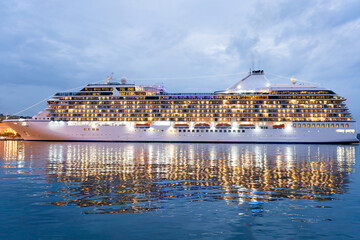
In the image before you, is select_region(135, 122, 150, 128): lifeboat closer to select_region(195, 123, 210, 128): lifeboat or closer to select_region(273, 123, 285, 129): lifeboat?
select_region(195, 123, 210, 128): lifeboat

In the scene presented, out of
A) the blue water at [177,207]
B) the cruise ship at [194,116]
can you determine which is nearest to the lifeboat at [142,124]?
the cruise ship at [194,116]

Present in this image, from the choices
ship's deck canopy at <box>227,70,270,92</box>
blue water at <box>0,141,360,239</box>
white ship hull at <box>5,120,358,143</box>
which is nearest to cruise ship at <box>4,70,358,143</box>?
white ship hull at <box>5,120,358,143</box>

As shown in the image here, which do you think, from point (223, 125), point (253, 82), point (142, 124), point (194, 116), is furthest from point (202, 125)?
point (253, 82)

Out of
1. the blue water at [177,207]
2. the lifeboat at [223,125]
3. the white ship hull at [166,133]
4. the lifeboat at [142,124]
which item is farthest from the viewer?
the lifeboat at [142,124]

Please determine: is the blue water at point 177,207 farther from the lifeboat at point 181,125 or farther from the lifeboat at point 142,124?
the lifeboat at point 142,124

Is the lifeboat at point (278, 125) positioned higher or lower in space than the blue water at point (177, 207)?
higher

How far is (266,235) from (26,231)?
7638mm

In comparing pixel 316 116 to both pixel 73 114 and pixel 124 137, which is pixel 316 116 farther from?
pixel 73 114

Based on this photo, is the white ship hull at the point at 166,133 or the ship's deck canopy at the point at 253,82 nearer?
the white ship hull at the point at 166,133

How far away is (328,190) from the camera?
16.5m

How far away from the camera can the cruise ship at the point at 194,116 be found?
258ft

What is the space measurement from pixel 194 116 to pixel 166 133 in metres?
9.40

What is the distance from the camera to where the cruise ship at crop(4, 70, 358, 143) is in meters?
78.5

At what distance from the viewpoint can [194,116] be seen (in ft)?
274
